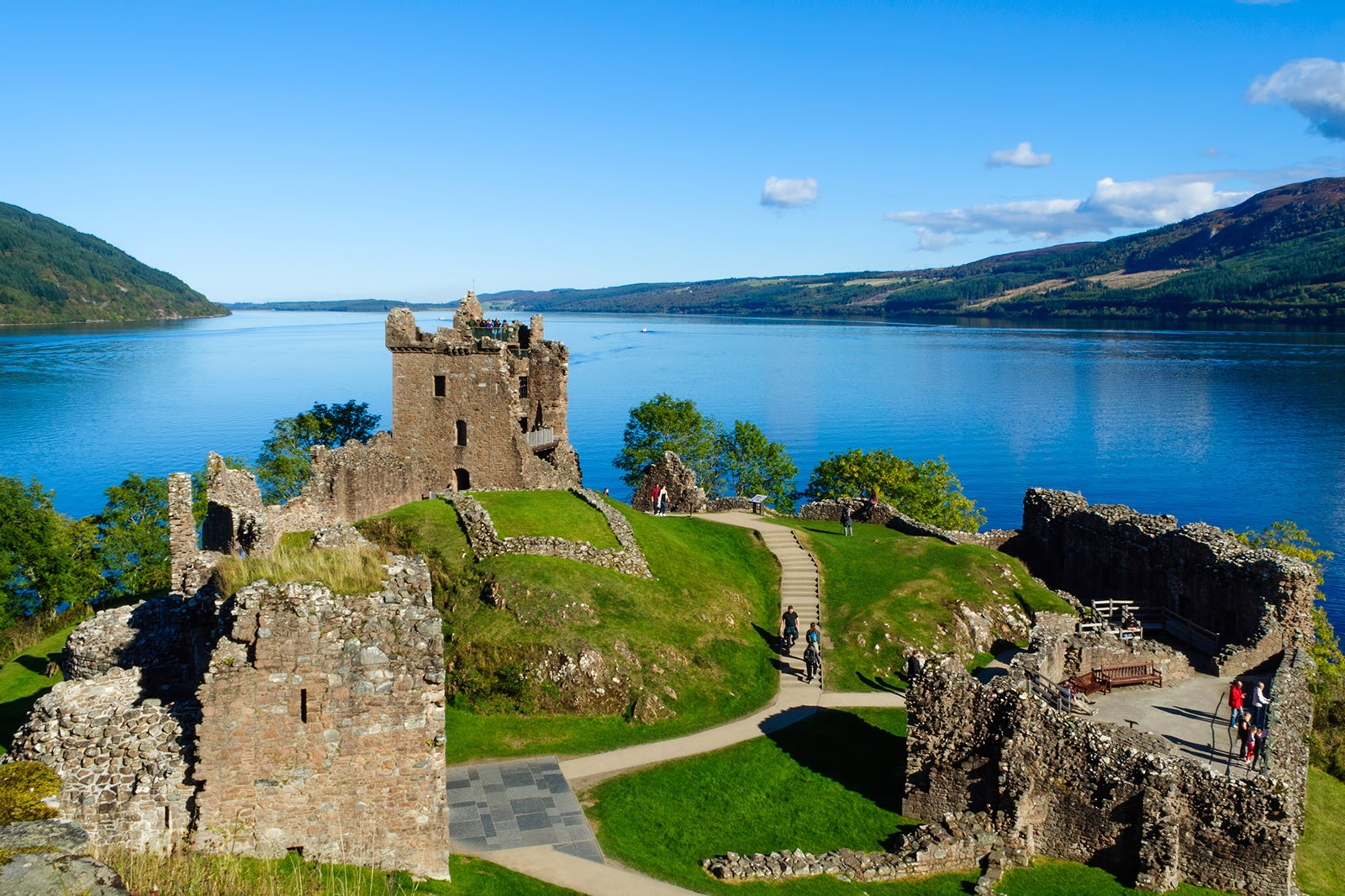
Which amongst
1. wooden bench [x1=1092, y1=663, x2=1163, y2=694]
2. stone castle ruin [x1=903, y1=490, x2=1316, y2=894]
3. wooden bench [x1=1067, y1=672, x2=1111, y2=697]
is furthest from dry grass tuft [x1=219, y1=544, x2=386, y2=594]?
wooden bench [x1=1092, y1=663, x2=1163, y2=694]

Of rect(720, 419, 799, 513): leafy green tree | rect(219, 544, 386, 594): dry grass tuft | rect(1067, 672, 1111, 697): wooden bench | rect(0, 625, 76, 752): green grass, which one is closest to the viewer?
rect(219, 544, 386, 594): dry grass tuft

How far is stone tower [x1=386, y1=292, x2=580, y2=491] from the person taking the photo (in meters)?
42.9

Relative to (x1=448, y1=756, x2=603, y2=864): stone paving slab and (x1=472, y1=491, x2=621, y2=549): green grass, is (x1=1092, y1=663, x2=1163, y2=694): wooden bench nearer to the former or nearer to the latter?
(x1=448, y1=756, x2=603, y2=864): stone paving slab

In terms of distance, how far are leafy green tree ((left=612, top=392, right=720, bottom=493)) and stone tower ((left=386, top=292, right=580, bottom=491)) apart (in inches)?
920

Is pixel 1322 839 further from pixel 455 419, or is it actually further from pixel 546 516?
pixel 455 419

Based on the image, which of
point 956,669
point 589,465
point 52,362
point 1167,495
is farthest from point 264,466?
point 52,362

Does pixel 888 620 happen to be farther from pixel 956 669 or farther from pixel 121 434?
pixel 121 434

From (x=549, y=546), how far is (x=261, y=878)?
18812 millimetres

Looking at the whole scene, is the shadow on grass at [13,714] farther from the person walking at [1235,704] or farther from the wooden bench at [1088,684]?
the person walking at [1235,704]

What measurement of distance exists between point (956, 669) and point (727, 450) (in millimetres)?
44983

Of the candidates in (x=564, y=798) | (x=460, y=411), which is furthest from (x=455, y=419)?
(x=564, y=798)

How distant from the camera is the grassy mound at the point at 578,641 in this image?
2589 cm

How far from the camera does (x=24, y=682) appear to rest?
2769 centimetres

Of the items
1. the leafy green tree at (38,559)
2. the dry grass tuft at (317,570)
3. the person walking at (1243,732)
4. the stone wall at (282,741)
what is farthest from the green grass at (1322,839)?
the leafy green tree at (38,559)
